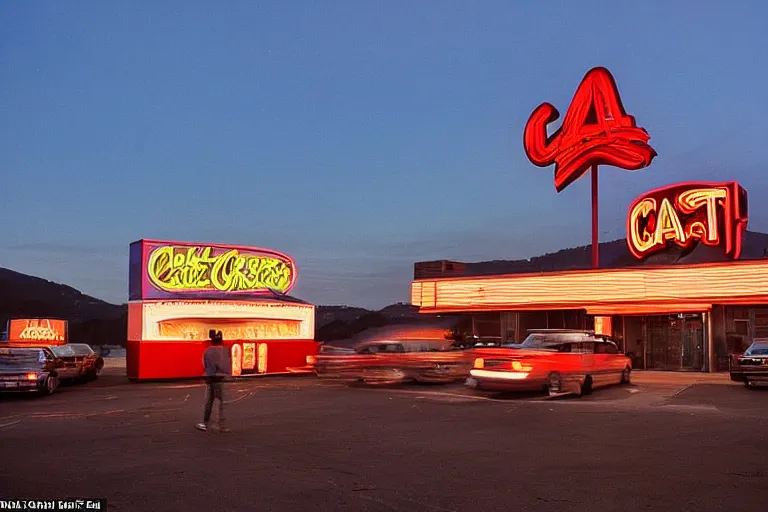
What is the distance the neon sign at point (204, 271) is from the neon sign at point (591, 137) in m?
12.6

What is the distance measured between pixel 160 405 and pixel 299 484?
993cm

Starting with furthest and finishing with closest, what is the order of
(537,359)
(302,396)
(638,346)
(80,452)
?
(638,346) < (302,396) < (537,359) < (80,452)

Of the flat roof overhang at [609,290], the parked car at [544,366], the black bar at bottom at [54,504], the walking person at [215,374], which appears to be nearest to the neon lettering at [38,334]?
the flat roof overhang at [609,290]

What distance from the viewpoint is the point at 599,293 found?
3266 centimetres

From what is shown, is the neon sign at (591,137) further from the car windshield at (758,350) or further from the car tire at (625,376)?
the car tire at (625,376)

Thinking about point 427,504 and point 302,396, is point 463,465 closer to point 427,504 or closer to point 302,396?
point 427,504

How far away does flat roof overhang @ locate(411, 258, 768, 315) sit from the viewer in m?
29.5

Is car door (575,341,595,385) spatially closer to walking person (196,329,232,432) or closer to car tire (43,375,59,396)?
walking person (196,329,232,432)

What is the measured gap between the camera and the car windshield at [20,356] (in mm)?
20047

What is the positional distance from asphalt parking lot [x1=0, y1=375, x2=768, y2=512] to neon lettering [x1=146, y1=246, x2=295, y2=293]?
936 centimetres

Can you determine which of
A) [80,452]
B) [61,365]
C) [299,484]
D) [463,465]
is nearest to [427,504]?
[299,484]

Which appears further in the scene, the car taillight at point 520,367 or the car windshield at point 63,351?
the car windshield at point 63,351

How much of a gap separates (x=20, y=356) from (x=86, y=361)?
556cm

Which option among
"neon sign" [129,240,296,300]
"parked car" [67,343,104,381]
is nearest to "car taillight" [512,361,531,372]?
"neon sign" [129,240,296,300]
